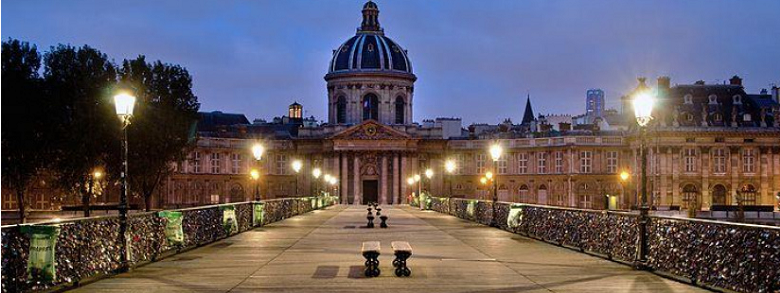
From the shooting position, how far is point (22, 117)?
49.1 metres

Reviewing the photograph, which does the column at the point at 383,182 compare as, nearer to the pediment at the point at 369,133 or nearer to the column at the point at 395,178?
the column at the point at 395,178

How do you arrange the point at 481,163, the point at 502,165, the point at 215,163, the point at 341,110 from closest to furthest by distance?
the point at 215,163, the point at 502,165, the point at 481,163, the point at 341,110

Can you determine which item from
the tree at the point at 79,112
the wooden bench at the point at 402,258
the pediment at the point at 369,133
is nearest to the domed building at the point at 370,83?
the pediment at the point at 369,133

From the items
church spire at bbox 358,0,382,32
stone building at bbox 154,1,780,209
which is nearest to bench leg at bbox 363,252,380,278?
stone building at bbox 154,1,780,209

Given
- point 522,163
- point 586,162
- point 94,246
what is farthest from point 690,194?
point 94,246

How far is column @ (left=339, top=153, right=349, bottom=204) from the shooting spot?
11038cm

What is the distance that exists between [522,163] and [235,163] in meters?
31.4

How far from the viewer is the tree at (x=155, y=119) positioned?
56.3 meters

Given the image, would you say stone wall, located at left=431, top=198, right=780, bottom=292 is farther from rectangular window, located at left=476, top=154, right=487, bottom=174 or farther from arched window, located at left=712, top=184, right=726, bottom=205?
rectangular window, located at left=476, top=154, right=487, bottom=174

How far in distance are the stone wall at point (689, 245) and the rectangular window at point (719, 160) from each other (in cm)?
6829

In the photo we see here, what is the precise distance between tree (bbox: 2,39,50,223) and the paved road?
19.7 meters

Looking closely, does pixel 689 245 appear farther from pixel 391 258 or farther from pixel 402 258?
pixel 391 258

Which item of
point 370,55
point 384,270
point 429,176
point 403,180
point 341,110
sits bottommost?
point 384,270

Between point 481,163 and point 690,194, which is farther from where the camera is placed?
point 481,163
